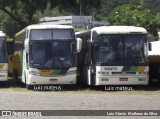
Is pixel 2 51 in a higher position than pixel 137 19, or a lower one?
lower

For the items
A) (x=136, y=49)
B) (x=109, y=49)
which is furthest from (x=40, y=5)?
(x=136, y=49)

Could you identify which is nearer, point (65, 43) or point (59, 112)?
point (59, 112)

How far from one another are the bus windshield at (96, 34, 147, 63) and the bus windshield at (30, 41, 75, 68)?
1.62 metres

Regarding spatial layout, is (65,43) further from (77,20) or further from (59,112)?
(77,20)

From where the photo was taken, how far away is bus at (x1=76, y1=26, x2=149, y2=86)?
2538cm

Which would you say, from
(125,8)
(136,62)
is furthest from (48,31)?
(125,8)

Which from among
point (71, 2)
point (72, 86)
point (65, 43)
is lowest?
point (72, 86)

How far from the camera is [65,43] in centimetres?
2628

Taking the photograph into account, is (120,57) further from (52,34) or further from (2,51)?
(2,51)

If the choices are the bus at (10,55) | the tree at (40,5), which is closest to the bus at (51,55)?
the bus at (10,55)

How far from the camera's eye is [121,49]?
84.0 ft

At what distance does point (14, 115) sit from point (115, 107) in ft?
13.3

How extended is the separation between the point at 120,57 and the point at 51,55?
11.3 ft

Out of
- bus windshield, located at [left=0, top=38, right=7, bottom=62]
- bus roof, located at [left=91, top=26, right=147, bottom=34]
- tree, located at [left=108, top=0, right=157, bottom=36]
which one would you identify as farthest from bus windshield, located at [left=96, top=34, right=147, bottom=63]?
tree, located at [left=108, top=0, right=157, bottom=36]
